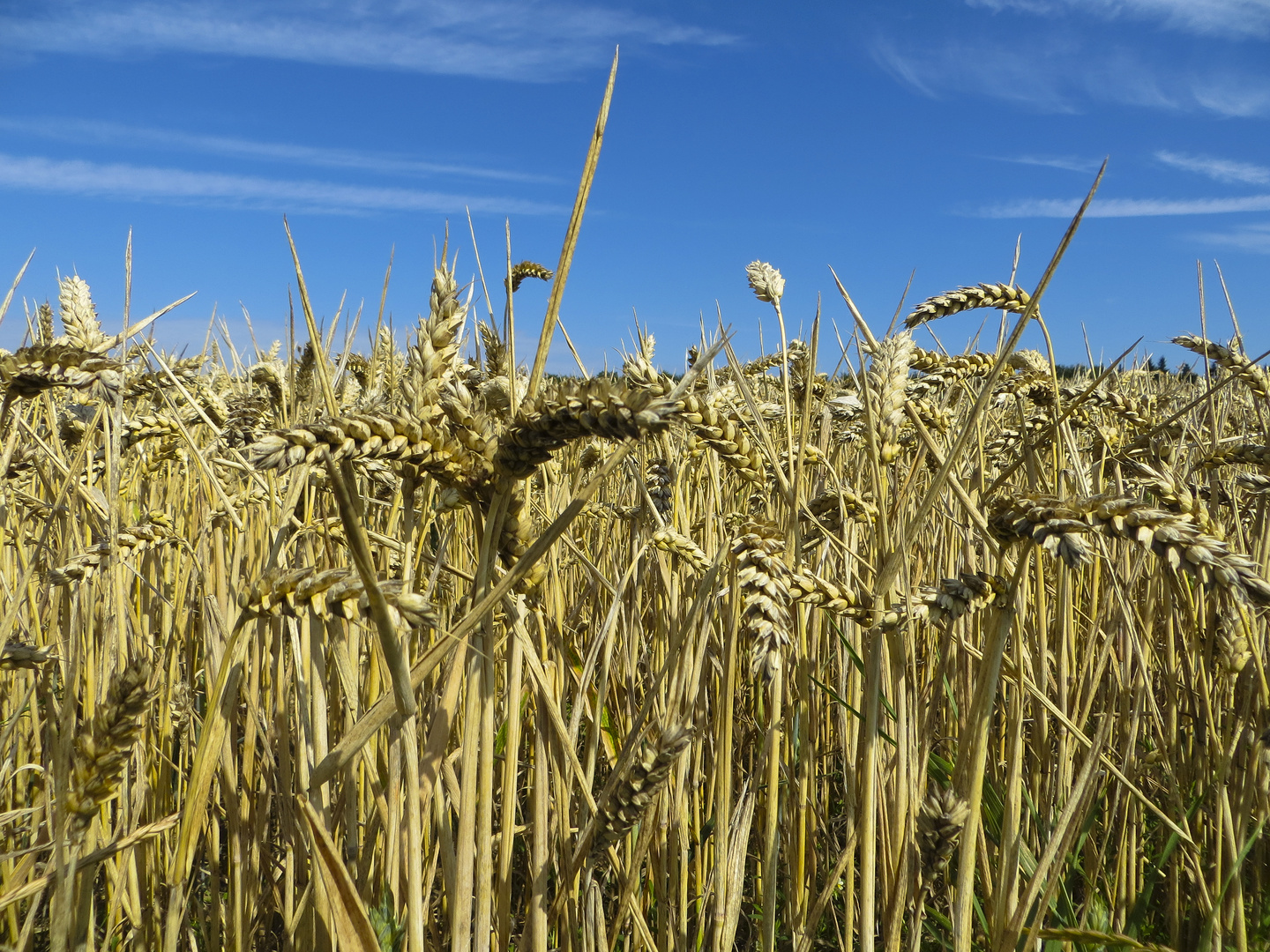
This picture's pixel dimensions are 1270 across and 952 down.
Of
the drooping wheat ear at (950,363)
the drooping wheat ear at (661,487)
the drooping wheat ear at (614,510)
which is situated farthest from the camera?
the drooping wheat ear at (661,487)

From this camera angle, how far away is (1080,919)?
4.33 feet

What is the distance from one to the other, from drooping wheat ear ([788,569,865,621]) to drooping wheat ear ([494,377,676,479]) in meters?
0.44

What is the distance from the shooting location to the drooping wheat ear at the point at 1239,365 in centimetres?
148

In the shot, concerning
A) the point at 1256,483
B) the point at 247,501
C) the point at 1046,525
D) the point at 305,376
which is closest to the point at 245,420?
the point at 247,501

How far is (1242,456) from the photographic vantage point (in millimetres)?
1546

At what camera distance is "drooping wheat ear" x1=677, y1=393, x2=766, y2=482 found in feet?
3.51

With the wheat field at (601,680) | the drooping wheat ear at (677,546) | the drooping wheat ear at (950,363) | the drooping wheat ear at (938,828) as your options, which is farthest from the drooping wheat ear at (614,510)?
the drooping wheat ear at (938,828)

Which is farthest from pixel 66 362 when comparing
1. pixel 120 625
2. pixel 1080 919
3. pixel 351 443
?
pixel 1080 919

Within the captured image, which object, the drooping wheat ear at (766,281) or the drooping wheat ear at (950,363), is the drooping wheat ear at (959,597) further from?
the drooping wheat ear at (950,363)

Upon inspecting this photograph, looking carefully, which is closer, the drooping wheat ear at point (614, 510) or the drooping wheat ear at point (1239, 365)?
the drooping wheat ear at point (1239, 365)

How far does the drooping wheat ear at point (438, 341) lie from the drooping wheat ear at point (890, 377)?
0.65 m

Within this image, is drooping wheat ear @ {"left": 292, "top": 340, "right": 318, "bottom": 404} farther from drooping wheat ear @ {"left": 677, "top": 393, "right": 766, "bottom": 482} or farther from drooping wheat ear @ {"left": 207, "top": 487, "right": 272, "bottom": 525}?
drooping wheat ear @ {"left": 677, "top": 393, "right": 766, "bottom": 482}

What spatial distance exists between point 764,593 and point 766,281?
0.68 m

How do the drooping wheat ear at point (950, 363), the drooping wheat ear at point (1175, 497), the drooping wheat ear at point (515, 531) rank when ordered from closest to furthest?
the drooping wheat ear at point (515, 531) < the drooping wheat ear at point (1175, 497) < the drooping wheat ear at point (950, 363)
